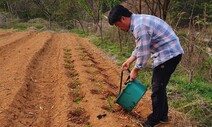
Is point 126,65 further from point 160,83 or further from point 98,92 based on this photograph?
point 98,92

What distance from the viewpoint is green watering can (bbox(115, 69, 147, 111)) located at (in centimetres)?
494

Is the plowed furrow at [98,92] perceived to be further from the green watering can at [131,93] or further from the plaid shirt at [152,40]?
the plaid shirt at [152,40]

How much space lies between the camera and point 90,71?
8.51 meters

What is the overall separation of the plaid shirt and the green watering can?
485 mm

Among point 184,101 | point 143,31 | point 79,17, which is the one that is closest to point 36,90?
point 184,101

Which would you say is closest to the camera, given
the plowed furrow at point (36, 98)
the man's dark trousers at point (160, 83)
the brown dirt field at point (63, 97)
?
the man's dark trousers at point (160, 83)

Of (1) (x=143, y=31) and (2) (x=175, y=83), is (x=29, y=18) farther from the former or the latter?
(1) (x=143, y=31)

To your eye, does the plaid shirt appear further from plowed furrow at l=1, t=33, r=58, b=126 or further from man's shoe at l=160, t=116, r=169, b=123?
plowed furrow at l=1, t=33, r=58, b=126

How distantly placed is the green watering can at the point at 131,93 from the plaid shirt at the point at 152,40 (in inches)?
19.1

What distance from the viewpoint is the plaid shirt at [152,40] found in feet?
14.1

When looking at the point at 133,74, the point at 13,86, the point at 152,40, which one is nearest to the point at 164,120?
the point at 133,74

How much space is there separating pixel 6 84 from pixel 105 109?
2.39 m

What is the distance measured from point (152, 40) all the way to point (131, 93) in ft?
3.07

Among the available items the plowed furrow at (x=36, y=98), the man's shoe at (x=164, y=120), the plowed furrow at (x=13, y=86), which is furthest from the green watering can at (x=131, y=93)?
the plowed furrow at (x=13, y=86)
